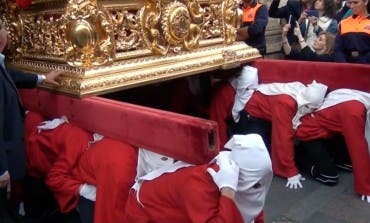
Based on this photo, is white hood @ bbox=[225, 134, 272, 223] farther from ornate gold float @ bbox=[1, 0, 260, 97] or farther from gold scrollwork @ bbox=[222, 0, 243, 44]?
gold scrollwork @ bbox=[222, 0, 243, 44]

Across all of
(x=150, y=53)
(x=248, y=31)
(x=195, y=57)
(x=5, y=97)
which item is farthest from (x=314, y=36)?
(x=5, y=97)

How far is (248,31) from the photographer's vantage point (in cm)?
397

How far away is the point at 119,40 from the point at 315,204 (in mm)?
1375

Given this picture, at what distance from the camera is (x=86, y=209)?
2049mm

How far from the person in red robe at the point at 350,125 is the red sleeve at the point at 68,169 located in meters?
1.42

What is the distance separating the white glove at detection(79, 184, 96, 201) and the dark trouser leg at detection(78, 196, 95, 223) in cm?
3

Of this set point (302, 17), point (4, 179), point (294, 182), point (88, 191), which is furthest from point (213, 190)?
point (302, 17)

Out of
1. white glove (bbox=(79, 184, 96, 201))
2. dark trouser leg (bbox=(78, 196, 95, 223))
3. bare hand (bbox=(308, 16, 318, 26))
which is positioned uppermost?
bare hand (bbox=(308, 16, 318, 26))

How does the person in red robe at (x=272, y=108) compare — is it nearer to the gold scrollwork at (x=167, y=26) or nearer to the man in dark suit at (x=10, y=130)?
the gold scrollwork at (x=167, y=26)

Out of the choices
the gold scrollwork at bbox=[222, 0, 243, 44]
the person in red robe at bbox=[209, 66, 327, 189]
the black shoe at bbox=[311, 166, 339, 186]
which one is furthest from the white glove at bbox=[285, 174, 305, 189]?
the gold scrollwork at bbox=[222, 0, 243, 44]

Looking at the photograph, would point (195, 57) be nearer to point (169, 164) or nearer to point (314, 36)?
point (169, 164)

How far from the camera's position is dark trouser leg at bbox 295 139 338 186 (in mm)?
2762

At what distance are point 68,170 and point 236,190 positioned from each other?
2.75 feet

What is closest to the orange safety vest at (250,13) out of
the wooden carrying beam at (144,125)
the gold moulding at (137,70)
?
the gold moulding at (137,70)
